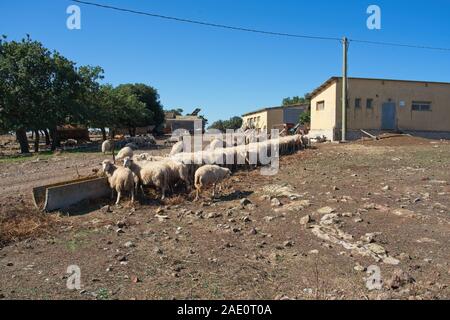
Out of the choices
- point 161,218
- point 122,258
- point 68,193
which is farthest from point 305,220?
point 68,193

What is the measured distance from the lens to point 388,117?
26578 millimetres

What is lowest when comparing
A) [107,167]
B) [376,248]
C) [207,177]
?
[376,248]

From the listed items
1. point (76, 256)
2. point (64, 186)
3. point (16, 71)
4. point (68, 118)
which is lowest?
point (76, 256)

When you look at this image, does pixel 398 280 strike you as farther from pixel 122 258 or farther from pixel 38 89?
pixel 38 89

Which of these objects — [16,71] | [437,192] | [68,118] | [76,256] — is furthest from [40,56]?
[437,192]

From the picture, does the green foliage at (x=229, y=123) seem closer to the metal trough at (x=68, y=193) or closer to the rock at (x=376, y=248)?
the metal trough at (x=68, y=193)

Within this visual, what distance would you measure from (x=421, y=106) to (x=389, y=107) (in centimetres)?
258

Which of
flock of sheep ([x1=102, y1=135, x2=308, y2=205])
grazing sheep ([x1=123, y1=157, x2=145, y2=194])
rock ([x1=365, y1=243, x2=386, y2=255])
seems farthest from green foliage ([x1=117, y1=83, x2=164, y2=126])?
rock ([x1=365, y1=243, x2=386, y2=255])

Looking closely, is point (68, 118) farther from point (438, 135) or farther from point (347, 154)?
point (438, 135)

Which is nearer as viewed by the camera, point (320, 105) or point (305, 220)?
point (305, 220)

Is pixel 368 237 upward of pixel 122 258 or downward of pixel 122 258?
upward

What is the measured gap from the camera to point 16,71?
997 inches

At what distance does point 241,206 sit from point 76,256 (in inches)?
149

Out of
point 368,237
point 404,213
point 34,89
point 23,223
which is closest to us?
point 368,237
